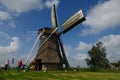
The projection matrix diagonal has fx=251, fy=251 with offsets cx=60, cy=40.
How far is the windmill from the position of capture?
43625 mm

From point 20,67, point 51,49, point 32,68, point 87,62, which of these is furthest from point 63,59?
Answer: point 87,62

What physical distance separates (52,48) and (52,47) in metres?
0.21

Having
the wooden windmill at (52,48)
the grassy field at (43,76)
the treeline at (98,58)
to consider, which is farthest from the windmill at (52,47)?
the treeline at (98,58)

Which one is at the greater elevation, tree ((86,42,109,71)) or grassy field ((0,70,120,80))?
tree ((86,42,109,71))

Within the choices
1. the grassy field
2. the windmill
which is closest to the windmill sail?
the windmill

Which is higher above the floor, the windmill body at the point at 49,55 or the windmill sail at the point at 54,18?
the windmill sail at the point at 54,18

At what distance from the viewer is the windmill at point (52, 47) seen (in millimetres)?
43625

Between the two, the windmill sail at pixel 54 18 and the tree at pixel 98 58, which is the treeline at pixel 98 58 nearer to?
the tree at pixel 98 58

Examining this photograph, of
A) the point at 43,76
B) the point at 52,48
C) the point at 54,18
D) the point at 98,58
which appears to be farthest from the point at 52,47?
the point at 98,58

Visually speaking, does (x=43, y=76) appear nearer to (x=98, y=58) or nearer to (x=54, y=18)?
(x=54, y=18)

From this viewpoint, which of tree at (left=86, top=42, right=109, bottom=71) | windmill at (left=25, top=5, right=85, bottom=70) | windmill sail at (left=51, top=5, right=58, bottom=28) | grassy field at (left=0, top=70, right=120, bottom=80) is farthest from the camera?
tree at (left=86, top=42, right=109, bottom=71)

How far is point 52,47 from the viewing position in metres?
45.0

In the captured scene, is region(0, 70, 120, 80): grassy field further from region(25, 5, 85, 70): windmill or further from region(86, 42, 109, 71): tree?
region(86, 42, 109, 71): tree

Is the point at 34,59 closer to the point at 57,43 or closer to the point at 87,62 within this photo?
the point at 57,43
